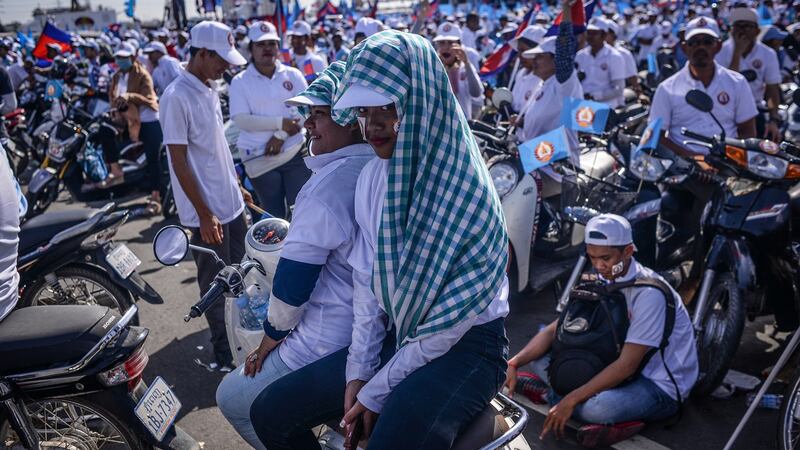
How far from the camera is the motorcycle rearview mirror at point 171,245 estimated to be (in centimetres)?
272

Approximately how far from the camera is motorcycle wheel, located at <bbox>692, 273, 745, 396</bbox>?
3561 millimetres

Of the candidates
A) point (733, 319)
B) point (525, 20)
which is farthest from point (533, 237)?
point (525, 20)

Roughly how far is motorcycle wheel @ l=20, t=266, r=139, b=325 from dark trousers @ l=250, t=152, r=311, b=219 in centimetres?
133

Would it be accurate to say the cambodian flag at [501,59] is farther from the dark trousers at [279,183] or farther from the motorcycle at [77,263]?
the motorcycle at [77,263]

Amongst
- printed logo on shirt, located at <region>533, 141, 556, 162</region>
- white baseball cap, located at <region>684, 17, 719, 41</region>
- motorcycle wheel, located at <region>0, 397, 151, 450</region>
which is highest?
white baseball cap, located at <region>684, 17, 719, 41</region>

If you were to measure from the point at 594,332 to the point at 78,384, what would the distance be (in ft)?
7.74

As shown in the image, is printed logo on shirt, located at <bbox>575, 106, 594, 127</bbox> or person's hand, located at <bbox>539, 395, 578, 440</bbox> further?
printed logo on shirt, located at <bbox>575, 106, 594, 127</bbox>

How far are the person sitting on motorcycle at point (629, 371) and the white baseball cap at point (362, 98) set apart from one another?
1864 millimetres

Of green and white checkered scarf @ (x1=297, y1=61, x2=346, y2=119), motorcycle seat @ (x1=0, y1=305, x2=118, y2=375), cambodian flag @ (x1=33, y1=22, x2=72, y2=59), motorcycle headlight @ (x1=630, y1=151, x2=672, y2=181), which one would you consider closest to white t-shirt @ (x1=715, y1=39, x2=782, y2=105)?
motorcycle headlight @ (x1=630, y1=151, x2=672, y2=181)

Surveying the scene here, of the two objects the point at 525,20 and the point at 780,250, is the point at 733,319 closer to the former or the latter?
the point at 780,250

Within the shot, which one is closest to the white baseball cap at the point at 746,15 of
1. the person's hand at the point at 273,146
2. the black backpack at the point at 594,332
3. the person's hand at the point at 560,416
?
the black backpack at the point at 594,332

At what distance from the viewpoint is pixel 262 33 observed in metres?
5.34

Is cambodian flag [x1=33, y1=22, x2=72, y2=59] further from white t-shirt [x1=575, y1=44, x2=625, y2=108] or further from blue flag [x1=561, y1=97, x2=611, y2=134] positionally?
blue flag [x1=561, y1=97, x2=611, y2=134]

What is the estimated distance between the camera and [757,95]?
7.34 metres
